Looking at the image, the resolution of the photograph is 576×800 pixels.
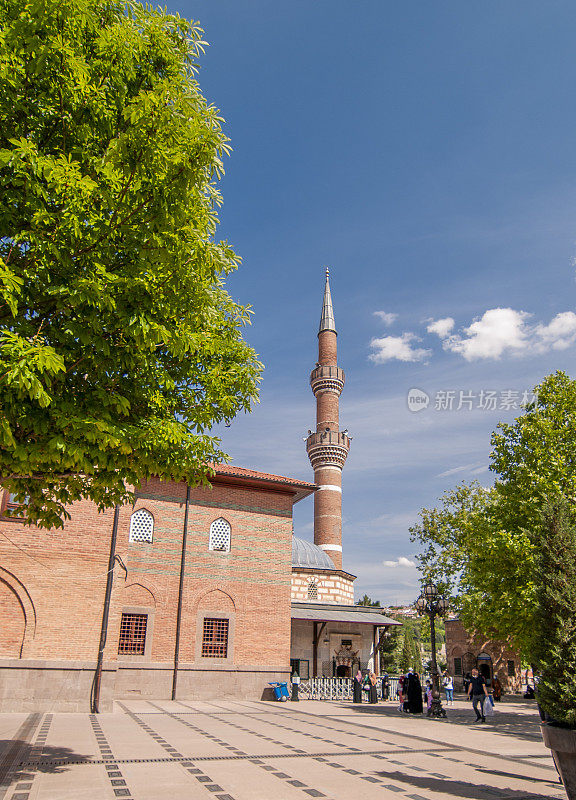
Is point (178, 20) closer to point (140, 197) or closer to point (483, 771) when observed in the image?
point (140, 197)

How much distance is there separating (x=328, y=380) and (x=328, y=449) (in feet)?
20.4

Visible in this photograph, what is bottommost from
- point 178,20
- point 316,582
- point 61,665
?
point 61,665

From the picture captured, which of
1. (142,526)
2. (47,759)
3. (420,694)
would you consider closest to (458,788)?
(47,759)

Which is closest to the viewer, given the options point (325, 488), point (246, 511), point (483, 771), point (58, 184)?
point (58, 184)

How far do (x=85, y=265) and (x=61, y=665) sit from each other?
479 inches

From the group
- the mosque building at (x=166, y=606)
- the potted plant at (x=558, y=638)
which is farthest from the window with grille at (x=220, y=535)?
the potted plant at (x=558, y=638)

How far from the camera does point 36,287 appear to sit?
605cm

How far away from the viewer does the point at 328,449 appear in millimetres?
45312

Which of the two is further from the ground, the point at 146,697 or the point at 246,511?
the point at 246,511

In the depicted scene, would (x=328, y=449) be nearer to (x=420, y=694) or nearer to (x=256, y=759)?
(x=420, y=694)

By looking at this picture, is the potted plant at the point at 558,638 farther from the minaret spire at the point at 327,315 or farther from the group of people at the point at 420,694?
the minaret spire at the point at 327,315

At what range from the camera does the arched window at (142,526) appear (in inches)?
802

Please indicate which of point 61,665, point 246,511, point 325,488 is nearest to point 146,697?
point 61,665

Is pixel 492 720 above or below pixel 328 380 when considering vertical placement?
below
